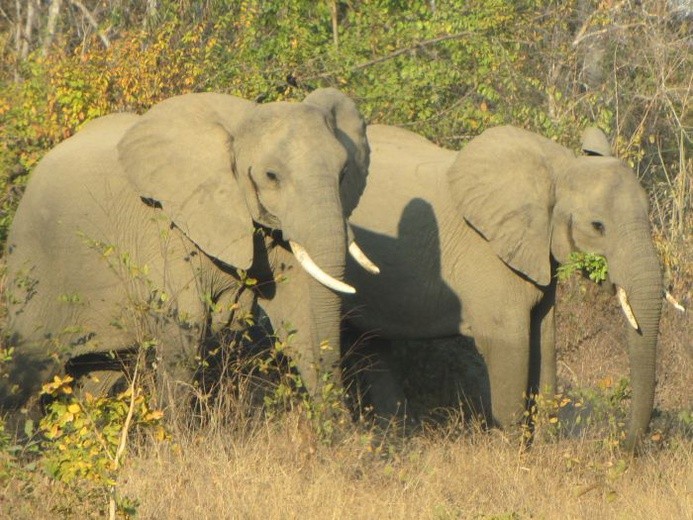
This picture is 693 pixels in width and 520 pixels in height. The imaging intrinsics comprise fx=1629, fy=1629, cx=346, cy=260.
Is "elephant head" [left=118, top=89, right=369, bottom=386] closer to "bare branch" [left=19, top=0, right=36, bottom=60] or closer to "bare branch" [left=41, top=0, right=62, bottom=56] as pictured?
"bare branch" [left=41, top=0, right=62, bottom=56]

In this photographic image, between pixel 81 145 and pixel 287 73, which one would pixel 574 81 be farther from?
pixel 81 145

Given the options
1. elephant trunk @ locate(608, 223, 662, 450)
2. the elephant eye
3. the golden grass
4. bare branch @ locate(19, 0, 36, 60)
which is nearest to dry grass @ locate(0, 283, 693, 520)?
the golden grass

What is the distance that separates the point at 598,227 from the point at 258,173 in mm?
1873

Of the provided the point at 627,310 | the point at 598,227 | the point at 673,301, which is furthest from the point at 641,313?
the point at 598,227

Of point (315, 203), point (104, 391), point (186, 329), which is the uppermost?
point (315, 203)

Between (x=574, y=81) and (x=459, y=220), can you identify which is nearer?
(x=459, y=220)

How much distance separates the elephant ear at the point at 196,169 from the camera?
25.0 feet

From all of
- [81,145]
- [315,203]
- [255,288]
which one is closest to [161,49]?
[81,145]

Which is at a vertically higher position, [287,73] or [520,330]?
[287,73]

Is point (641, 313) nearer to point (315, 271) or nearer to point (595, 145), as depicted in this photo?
point (595, 145)

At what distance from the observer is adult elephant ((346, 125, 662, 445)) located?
8.04 meters

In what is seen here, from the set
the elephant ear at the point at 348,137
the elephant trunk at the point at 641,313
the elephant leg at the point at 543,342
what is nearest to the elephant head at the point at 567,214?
the elephant trunk at the point at 641,313

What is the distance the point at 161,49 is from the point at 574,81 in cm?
326

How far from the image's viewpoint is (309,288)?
761 cm
